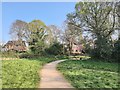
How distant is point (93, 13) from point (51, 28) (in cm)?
1478

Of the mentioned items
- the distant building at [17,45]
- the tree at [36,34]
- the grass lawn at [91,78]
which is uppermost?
the tree at [36,34]

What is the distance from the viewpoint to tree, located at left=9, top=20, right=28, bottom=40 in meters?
40.2

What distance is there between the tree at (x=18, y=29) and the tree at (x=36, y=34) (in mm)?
1133

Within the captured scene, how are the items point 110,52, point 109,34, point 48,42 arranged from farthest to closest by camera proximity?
1. point 48,42
2. point 109,34
3. point 110,52

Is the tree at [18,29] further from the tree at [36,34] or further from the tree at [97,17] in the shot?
the tree at [97,17]

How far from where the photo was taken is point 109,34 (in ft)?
99.6

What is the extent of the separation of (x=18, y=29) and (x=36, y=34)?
347 cm

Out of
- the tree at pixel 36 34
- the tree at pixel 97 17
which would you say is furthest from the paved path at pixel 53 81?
the tree at pixel 36 34

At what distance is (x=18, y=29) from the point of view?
4100 cm

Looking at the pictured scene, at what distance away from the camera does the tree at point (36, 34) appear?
125ft

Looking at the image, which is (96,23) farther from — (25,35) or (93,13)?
(25,35)

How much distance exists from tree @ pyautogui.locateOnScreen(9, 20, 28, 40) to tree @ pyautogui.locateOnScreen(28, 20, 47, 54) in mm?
1133

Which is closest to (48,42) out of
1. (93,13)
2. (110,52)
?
(93,13)

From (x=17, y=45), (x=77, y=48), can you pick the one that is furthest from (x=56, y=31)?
(x=77, y=48)
